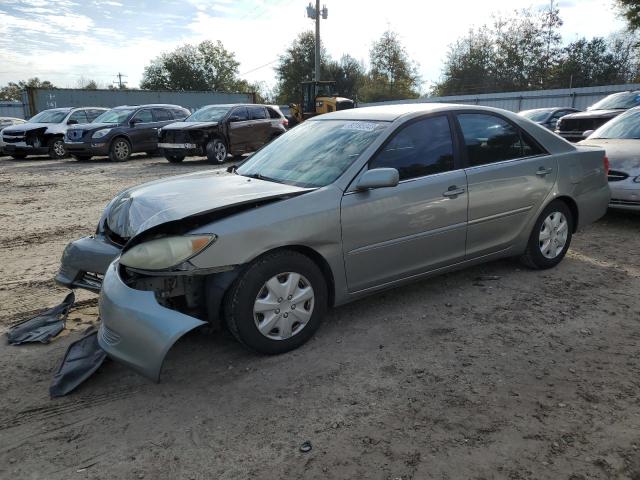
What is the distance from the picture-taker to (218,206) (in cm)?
320

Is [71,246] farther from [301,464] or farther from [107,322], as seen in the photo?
[301,464]

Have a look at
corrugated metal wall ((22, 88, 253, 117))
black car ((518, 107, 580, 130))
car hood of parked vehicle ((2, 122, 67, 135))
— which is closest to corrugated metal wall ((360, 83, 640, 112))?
black car ((518, 107, 580, 130))

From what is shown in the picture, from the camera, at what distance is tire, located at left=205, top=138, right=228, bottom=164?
14.7m

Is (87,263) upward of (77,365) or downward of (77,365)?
upward

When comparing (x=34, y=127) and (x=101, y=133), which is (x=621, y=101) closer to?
(x=101, y=133)

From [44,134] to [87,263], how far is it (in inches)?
638

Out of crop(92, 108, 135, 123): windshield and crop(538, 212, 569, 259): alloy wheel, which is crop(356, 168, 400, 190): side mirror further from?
crop(92, 108, 135, 123): windshield

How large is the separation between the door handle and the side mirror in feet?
2.21

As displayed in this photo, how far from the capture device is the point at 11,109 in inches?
1165

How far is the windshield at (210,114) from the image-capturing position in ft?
49.5

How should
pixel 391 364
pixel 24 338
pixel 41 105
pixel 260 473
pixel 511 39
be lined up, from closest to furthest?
pixel 260 473 < pixel 391 364 < pixel 24 338 < pixel 41 105 < pixel 511 39

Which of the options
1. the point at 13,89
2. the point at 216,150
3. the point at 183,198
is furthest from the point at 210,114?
the point at 13,89

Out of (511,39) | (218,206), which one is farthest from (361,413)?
(511,39)

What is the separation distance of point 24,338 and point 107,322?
112cm
